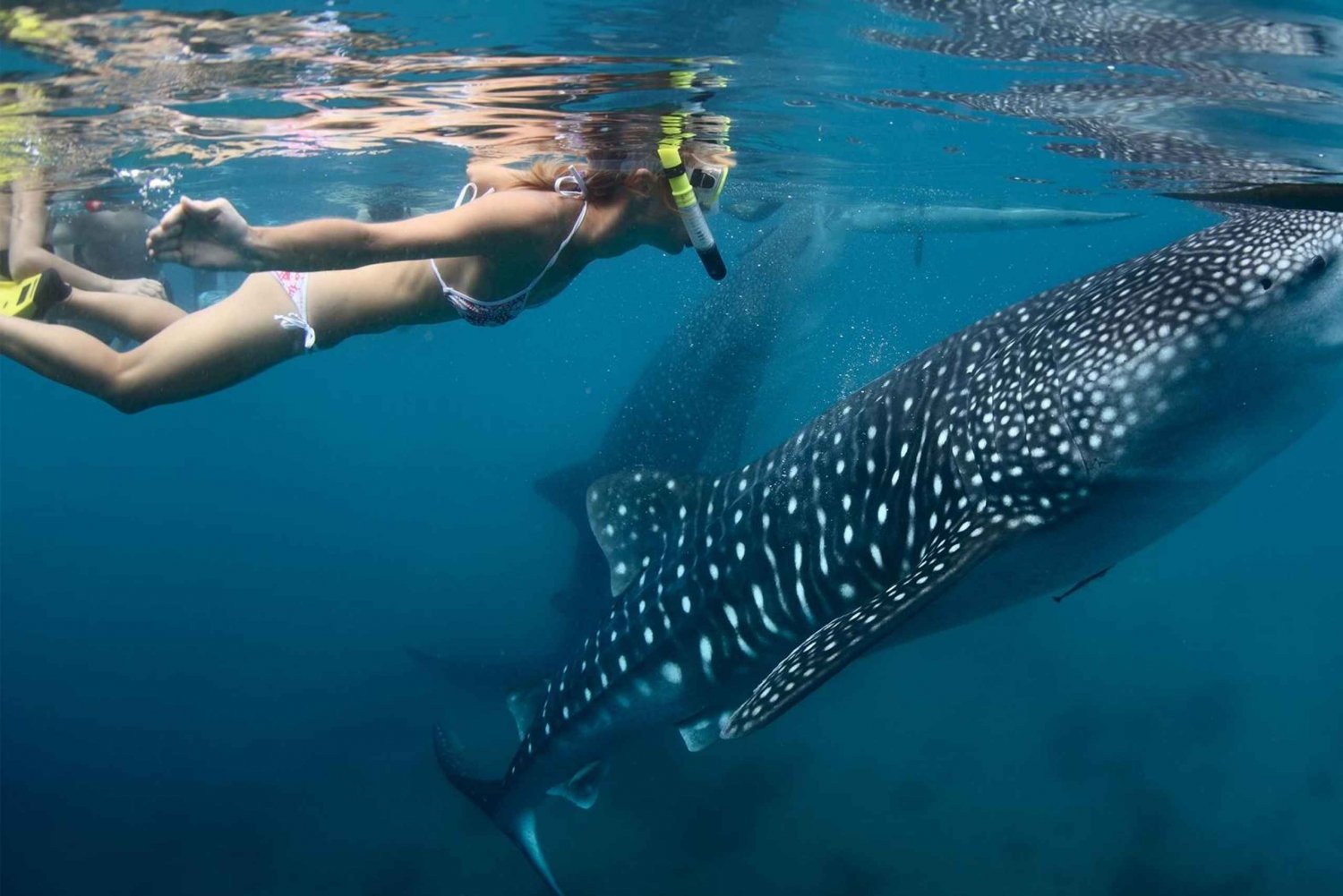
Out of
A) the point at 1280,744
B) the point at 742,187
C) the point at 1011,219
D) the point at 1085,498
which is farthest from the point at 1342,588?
the point at 1085,498

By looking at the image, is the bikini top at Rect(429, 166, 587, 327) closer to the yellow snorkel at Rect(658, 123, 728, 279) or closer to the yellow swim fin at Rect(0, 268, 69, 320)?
the yellow snorkel at Rect(658, 123, 728, 279)

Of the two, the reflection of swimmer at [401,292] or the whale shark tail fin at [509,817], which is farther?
the whale shark tail fin at [509,817]

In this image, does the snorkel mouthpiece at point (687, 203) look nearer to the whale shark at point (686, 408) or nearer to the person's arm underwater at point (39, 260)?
the person's arm underwater at point (39, 260)

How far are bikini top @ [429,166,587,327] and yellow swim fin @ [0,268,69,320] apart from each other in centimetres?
210

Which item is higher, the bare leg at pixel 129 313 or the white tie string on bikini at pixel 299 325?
the white tie string on bikini at pixel 299 325

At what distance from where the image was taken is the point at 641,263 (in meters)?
37.3

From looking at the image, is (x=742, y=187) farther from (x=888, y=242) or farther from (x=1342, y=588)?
(x=888, y=242)

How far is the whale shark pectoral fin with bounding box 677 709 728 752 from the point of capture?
565cm

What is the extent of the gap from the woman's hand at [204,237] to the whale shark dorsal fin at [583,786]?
428cm

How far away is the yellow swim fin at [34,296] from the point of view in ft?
15.9

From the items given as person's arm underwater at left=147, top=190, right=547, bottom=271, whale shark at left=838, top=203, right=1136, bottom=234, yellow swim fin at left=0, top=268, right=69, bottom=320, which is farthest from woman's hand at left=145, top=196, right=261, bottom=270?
whale shark at left=838, top=203, right=1136, bottom=234

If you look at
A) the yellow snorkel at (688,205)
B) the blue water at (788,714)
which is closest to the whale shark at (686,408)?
the blue water at (788,714)

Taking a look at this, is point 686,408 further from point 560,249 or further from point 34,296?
point 34,296

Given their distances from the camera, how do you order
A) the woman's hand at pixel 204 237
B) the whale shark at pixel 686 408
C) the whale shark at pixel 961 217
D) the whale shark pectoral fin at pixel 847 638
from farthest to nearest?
the whale shark at pixel 961 217 < the whale shark at pixel 686 408 < the whale shark pectoral fin at pixel 847 638 < the woman's hand at pixel 204 237
